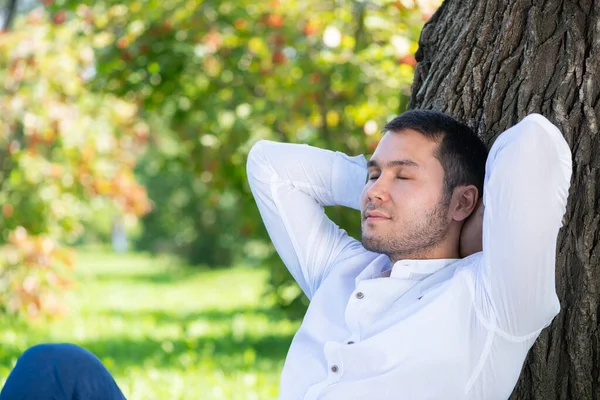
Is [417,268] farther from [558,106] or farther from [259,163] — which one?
[259,163]

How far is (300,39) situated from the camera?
7250mm

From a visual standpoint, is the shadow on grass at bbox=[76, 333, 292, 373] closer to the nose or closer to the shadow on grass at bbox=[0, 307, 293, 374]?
the shadow on grass at bbox=[0, 307, 293, 374]

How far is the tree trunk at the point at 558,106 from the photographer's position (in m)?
2.76

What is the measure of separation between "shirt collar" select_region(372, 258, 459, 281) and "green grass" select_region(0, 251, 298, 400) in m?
3.58

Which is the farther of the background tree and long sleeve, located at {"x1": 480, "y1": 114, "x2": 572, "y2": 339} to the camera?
the background tree

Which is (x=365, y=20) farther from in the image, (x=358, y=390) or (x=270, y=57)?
(x=358, y=390)

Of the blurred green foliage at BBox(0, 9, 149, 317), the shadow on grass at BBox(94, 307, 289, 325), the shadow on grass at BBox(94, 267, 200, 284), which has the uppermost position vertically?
the blurred green foliage at BBox(0, 9, 149, 317)

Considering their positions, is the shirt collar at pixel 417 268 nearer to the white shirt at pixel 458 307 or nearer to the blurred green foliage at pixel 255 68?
the white shirt at pixel 458 307

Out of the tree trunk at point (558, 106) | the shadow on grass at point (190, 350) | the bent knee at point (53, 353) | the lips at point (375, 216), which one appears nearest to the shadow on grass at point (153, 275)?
the shadow on grass at point (190, 350)

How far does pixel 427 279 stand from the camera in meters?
→ 2.60

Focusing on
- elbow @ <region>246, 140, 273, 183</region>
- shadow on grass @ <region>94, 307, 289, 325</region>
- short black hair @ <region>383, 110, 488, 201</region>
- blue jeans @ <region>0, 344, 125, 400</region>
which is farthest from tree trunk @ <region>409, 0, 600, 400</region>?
shadow on grass @ <region>94, 307, 289, 325</region>

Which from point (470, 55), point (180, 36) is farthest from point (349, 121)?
point (470, 55)

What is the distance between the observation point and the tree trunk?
2.76m

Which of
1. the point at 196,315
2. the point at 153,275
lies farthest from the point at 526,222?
the point at 153,275
